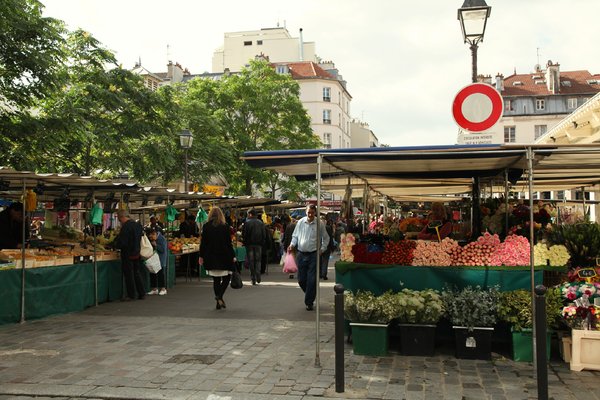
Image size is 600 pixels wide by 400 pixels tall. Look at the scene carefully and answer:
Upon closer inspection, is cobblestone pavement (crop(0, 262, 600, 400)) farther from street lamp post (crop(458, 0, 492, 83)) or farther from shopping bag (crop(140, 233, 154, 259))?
street lamp post (crop(458, 0, 492, 83))

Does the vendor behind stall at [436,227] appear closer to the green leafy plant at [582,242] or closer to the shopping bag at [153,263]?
the green leafy plant at [582,242]

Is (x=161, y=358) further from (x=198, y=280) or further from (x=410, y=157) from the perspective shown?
(x=198, y=280)

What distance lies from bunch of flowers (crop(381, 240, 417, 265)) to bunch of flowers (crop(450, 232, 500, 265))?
547 mm

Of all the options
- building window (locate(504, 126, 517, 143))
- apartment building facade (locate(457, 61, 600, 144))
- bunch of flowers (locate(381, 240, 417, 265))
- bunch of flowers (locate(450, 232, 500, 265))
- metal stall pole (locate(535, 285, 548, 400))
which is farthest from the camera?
building window (locate(504, 126, 517, 143))

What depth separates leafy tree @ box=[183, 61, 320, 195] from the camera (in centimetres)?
4459

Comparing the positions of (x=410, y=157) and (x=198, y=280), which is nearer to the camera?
(x=410, y=157)

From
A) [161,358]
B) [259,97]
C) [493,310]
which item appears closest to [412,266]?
[493,310]

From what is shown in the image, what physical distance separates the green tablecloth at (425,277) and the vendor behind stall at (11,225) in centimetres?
685

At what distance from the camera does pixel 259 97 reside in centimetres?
4538

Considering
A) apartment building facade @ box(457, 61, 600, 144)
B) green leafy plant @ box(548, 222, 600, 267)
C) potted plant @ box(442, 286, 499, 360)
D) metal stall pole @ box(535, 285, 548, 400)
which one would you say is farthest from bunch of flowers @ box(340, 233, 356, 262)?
apartment building facade @ box(457, 61, 600, 144)

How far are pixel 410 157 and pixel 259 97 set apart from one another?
39.3 metres

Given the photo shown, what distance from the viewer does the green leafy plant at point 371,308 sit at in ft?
23.6

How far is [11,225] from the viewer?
38.5 feet

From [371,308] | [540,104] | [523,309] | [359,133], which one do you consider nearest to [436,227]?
[523,309]
